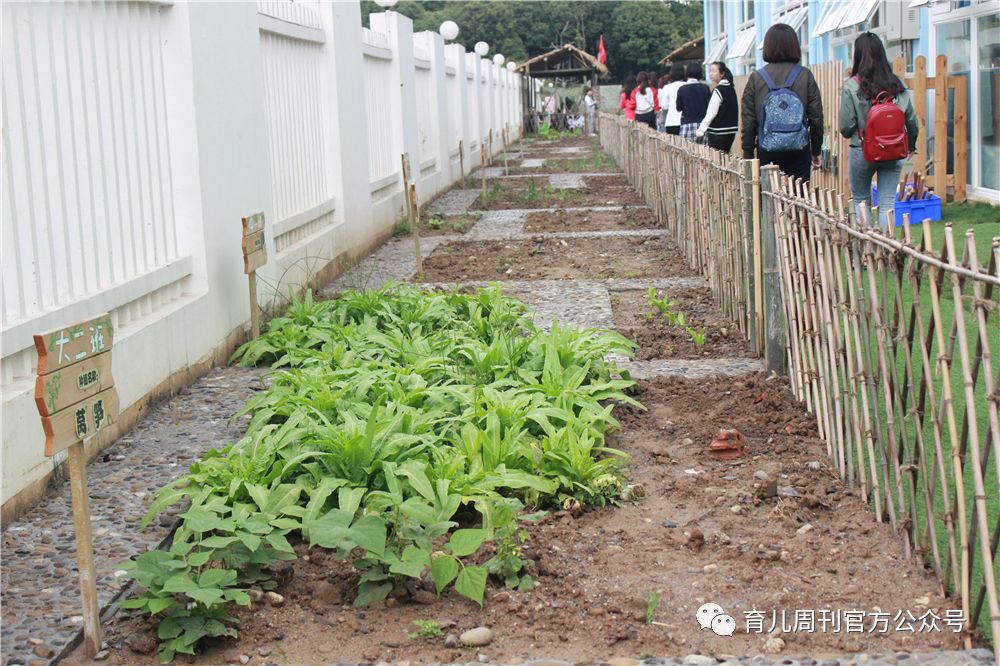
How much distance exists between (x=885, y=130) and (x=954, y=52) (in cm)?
590

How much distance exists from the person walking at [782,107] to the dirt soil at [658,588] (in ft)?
14.0

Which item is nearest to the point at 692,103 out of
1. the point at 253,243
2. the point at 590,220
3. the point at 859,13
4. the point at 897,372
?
the point at 590,220

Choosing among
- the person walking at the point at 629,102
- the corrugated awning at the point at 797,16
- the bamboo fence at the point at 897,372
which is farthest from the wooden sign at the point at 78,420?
the person walking at the point at 629,102

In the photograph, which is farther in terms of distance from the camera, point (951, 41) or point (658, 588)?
point (951, 41)

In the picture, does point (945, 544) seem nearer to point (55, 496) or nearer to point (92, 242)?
point (55, 496)

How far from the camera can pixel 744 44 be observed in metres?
26.1

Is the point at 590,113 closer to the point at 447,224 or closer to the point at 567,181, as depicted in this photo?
the point at 567,181

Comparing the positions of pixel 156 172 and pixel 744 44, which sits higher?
pixel 744 44

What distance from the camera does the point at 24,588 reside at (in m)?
3.79

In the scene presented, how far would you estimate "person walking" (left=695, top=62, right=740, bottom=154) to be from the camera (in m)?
12.0

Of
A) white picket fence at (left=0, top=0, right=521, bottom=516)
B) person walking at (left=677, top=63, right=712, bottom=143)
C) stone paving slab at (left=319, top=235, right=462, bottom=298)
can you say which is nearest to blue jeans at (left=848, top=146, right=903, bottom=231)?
stone paving slab at (left=319, top=235, right=462, bottom=298)

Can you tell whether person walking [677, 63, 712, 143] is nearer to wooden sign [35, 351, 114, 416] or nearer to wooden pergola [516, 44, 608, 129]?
wooden sign [35, 351, 114, 416]

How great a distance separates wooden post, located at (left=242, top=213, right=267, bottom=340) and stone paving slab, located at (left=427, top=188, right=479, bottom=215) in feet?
28.4

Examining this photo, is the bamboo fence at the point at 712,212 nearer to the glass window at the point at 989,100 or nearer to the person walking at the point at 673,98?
the person walking at the point at 673,98
